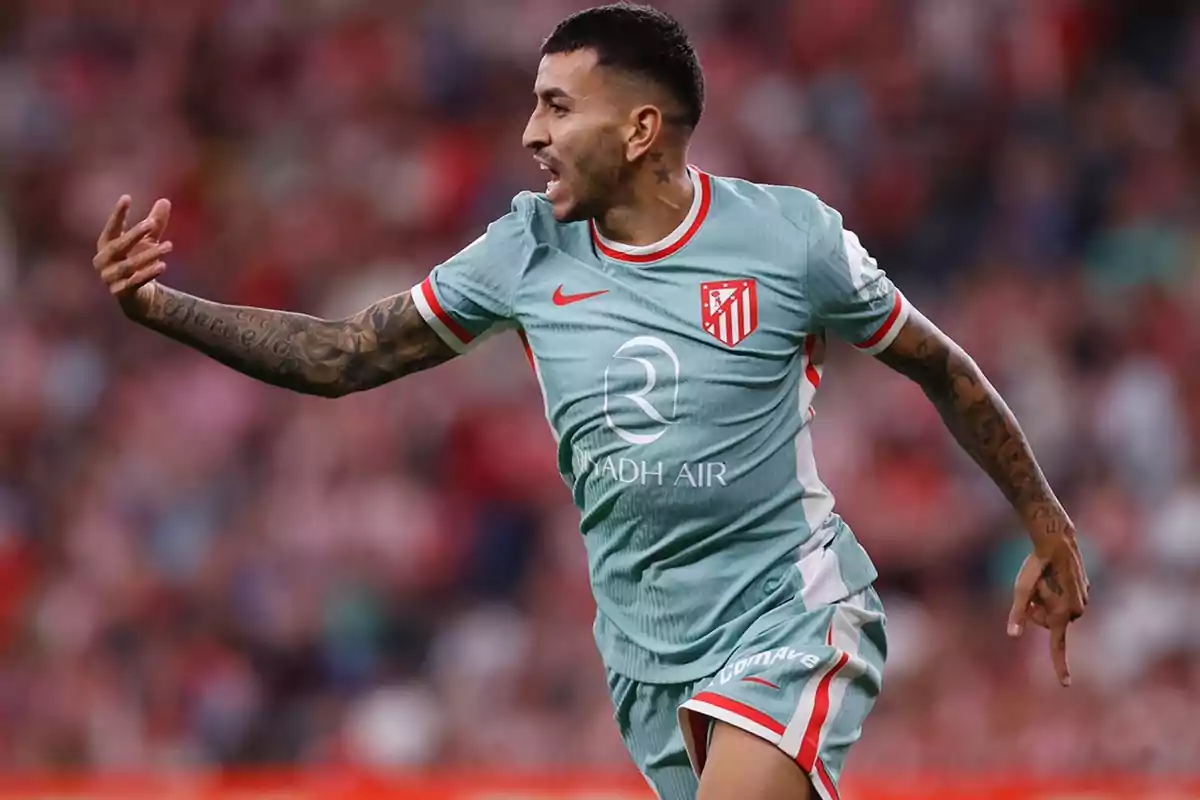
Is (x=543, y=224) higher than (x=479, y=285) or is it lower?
higher

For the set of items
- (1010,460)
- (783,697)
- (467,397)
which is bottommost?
(783,697)

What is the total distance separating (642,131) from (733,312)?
446mm

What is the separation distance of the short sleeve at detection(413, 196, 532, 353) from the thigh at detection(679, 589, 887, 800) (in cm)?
90

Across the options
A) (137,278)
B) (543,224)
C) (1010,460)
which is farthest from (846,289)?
(137,278)

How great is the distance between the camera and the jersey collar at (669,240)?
14.5 feet

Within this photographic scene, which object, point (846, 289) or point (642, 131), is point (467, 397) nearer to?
point (642, 131)

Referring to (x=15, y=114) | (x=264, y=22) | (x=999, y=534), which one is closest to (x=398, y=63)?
(x=264, y=22)

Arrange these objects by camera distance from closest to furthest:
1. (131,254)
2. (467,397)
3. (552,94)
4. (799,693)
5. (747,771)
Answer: (747,771) < (799,693) < (131,254) < (552,94) < (467,397)

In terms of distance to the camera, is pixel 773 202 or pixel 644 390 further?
pixel 773 202

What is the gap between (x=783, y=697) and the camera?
417 cm

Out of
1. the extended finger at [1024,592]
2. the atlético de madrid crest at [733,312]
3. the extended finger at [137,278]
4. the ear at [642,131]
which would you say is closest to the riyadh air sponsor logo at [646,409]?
the atlético de madrid crest at [733,312]

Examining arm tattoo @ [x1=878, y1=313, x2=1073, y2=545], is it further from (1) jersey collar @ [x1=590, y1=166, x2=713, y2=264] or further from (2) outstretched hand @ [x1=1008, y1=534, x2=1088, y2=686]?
(1) jersey collar @ [x1=590, y1=166, x2=713, y2=264]

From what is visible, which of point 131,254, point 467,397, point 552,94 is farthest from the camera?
point 467,397

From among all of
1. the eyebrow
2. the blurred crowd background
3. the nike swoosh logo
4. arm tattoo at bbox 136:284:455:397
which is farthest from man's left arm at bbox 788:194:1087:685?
the blurred crowd background
